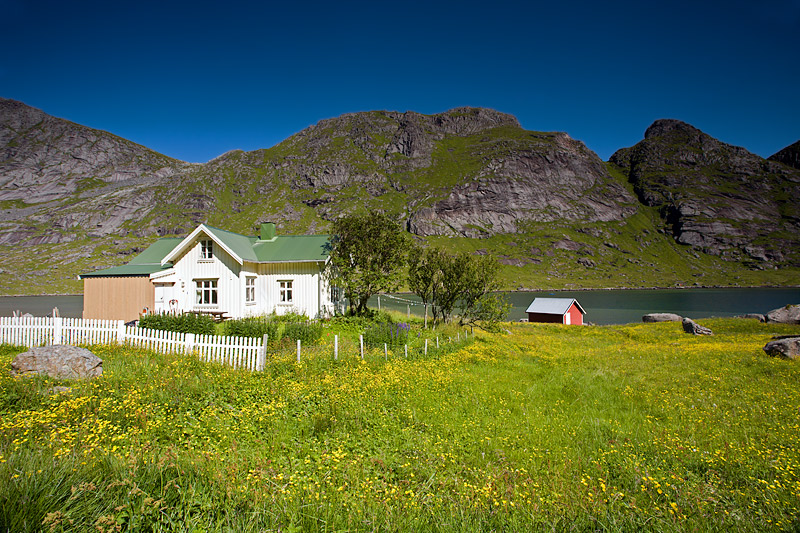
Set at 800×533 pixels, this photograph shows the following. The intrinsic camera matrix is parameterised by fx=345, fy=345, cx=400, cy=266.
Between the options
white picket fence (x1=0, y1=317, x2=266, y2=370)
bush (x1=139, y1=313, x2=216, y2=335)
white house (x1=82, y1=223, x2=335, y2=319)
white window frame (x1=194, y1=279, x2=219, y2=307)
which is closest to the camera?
white picket fence (x1=0, y1=317, x2=266, y2=370)

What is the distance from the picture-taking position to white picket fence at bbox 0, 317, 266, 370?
12.1m

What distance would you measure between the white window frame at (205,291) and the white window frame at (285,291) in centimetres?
437

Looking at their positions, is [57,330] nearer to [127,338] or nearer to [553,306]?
[127,338]

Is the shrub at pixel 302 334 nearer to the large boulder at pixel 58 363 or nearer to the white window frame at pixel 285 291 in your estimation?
the large boulder at pixel 58 363

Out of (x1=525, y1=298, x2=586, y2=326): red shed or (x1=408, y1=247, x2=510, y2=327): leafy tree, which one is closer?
(x1=408, y1=247, x2=510, y2=327): leafy tree

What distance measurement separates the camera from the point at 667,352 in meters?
20.5

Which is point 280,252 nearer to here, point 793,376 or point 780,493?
point 780,493

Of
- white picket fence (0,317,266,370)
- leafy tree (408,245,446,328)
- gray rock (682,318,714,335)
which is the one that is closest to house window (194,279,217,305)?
white picket fence (0,317,266,370)

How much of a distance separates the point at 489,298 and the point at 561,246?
174469 mm

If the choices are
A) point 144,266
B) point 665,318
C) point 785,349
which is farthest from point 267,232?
point 665,318

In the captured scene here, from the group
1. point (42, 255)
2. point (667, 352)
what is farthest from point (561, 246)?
point (42, 255)

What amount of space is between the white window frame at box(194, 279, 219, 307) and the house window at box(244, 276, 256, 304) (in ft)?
6.84

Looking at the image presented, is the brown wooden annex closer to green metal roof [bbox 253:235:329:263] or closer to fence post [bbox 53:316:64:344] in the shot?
green metal roof [bbox 253:235:329:263]

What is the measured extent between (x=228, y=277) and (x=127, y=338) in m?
11.8
